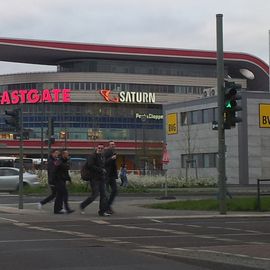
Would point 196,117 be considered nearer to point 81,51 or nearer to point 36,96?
point 81,51

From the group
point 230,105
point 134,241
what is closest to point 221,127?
point 230,105

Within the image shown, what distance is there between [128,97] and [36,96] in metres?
15.2

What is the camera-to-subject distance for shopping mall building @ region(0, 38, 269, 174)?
102m

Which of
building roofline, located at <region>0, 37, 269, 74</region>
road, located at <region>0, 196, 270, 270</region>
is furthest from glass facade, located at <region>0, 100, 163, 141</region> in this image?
road, located at <region>0, 196, 270, 270</region>

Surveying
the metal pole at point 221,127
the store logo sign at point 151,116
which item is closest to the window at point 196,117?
the metal pole at point 221,127

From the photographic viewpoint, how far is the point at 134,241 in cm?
1181

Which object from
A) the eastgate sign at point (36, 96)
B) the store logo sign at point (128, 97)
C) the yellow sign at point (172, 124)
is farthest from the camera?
the store logo sign at point (128, 97)

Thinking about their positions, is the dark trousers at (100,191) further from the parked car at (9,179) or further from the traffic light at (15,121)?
the parked car at (9,179)

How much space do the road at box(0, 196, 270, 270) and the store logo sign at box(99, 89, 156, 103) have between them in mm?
83546

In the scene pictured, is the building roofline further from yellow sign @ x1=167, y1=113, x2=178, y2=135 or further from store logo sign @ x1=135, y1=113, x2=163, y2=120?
yellow sign @ x1=167, y1=113, x2=178, y2=135

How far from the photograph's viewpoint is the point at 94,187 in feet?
56.6

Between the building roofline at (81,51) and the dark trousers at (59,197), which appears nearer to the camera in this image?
the dark trousers at (59,197)

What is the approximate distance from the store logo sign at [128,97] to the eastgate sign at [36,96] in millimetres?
6258

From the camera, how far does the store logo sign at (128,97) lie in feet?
334
